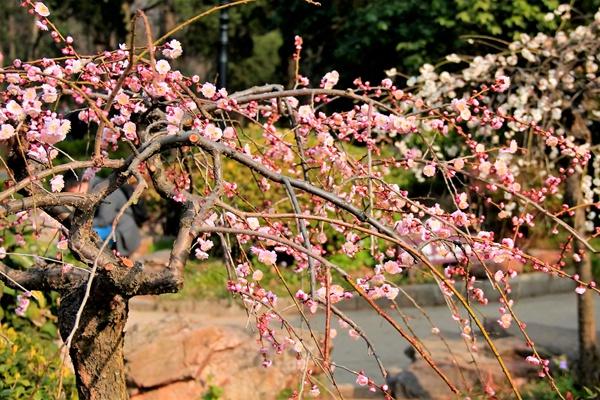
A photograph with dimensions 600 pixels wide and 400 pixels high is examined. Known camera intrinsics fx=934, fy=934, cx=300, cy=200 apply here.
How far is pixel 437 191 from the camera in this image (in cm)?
1441

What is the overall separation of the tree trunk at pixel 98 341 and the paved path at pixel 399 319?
367 cm

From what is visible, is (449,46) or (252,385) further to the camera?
(449,46)

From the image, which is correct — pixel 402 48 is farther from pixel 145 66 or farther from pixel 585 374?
pixel 145 66

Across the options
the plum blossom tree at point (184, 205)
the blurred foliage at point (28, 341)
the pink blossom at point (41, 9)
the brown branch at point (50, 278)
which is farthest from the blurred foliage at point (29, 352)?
the pink blossom at point (41, 9)

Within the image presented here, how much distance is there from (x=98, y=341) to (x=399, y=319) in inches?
277

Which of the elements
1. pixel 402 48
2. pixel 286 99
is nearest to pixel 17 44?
pixel 402 48

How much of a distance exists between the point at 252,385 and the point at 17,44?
27.5 meters

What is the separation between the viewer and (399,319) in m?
10.2

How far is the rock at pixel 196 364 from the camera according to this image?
6.10m

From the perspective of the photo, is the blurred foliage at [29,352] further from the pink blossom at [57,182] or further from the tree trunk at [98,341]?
the pink blossom at [57,182]

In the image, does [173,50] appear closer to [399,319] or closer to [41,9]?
[41,9]

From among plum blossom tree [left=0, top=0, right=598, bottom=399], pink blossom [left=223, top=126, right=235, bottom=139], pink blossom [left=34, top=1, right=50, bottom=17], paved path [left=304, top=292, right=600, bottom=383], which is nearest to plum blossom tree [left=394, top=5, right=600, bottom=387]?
paved path [left=304, top=292, right=600, bottom=383]

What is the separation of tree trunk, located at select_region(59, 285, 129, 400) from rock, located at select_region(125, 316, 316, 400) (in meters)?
2.43

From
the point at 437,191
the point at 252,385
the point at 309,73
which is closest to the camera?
the point at 252,385
